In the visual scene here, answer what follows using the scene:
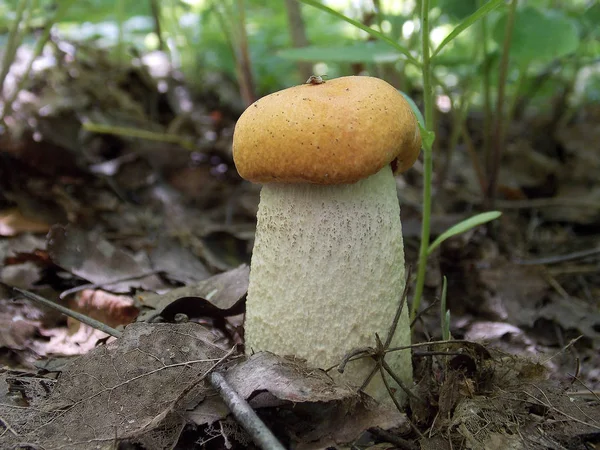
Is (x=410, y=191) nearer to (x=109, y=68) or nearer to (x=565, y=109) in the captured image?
(x=565, y=109)

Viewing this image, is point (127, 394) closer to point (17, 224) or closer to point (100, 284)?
point (100, 284)

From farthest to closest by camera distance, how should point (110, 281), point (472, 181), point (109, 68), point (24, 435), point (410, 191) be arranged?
point (109, 68) → point (472, 181) → point (410, 191) → point (110, 281) → point (24, 435)

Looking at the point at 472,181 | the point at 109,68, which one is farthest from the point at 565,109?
the point at 109,68

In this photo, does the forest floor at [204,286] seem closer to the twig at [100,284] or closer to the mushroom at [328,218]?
the twig at [100,284]

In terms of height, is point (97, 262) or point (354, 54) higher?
point (354, 54)

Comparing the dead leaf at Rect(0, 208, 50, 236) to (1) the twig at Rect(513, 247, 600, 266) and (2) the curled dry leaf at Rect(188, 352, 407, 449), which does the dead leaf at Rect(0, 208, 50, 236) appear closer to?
(2) the curled dry leaf at Rect(188, 352, 407, 449)

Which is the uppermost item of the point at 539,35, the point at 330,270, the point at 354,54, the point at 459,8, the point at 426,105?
the point at 459,8

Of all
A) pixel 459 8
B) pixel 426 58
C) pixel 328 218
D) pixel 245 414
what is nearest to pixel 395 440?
pixel 245 414
